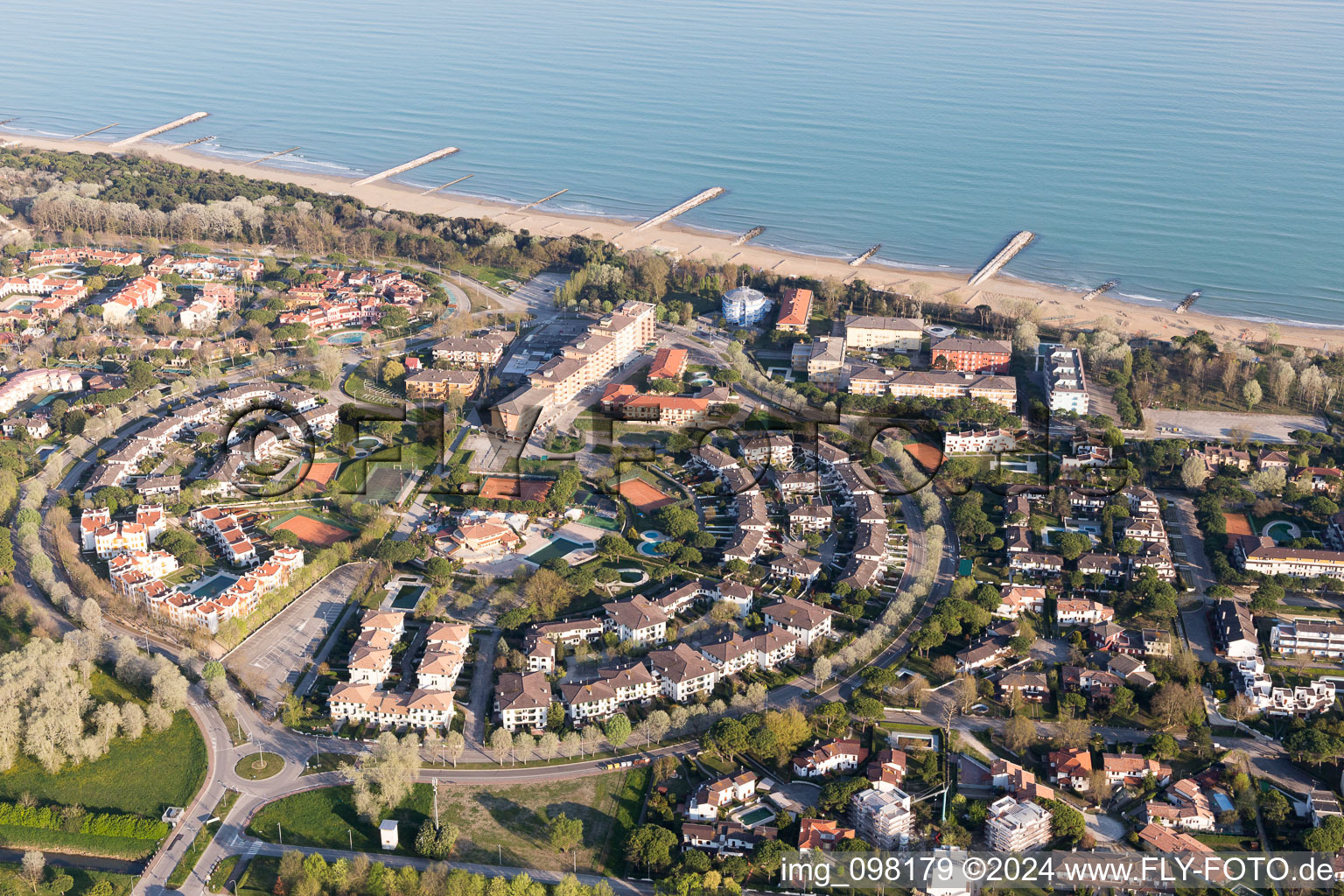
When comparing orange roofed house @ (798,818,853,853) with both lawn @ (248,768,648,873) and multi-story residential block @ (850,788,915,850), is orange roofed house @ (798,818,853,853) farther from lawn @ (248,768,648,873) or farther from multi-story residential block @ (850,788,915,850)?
lawn @ (248,768,648,873)

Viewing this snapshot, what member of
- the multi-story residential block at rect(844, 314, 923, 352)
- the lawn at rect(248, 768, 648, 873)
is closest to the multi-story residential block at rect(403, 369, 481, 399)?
the multi-story residential block at rect(844, 314, 923, 352)

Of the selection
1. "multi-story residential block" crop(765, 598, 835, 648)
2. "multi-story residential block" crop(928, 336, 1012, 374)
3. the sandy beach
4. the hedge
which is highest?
the sandy beach

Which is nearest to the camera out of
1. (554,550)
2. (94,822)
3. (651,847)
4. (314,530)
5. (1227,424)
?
(651,847)

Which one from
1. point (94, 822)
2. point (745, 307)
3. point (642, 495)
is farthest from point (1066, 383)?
point (94, 822)

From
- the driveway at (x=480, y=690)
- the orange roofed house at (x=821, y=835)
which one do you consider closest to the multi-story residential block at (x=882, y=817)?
the orange roofed house at (x=821, y=835)

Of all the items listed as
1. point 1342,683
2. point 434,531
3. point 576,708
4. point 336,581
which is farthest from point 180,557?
point 1342,683

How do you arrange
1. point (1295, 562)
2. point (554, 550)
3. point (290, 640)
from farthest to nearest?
point (554, 550), point (1295, 562), point (290, 640)

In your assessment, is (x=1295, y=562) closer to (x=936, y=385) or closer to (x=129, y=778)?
(x=936, y=385)
